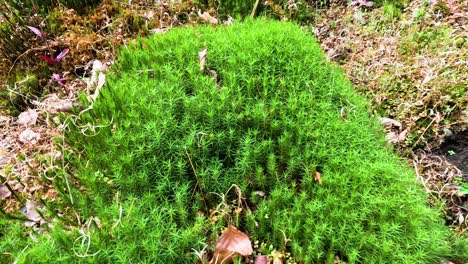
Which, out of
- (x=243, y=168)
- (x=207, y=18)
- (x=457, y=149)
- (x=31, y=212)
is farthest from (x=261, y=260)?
(x=207, y=18)

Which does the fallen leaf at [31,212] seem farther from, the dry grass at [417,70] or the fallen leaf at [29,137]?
the dry grass at [417,70]

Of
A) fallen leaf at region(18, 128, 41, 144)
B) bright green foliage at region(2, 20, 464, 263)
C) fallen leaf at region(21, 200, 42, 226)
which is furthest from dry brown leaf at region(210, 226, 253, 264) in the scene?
fallen leaf at region(18, 128, 41, 144)

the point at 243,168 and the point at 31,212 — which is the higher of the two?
the point at 243,168

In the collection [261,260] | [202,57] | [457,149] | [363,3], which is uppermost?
[363,3]

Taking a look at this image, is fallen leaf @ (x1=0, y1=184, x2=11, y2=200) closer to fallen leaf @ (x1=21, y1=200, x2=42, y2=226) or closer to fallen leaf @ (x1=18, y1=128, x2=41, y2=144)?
fallen leaf @ (x1=21, y1=200, x2=42, y2=226)

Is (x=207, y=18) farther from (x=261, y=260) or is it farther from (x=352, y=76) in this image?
(x=261, y=260)

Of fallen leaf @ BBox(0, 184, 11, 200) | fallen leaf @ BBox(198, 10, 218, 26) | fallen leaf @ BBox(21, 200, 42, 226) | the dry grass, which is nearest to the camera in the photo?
fallen leaf @ BBox(21, 200, 42, 226)

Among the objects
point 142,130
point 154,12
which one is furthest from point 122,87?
point 154,12
